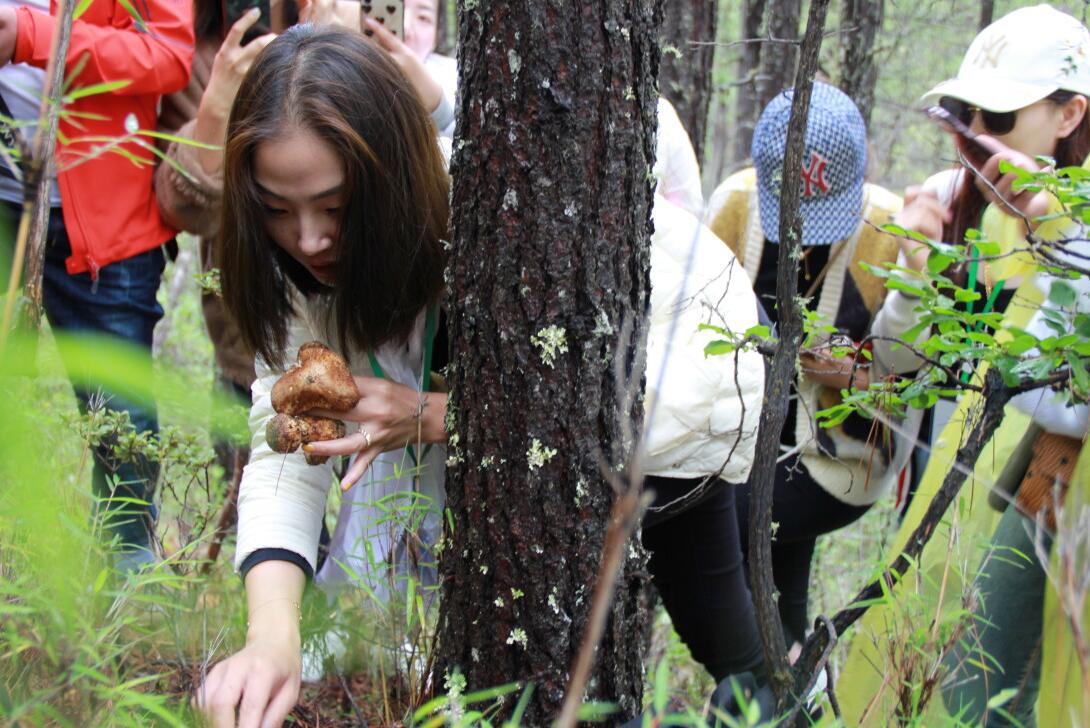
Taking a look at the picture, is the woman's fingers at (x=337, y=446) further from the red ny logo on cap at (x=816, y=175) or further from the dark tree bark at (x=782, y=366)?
the red ny logo on cap at (x=816, y=175)

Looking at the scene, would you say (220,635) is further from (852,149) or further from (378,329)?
(852,149)

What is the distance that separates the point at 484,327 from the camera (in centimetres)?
155

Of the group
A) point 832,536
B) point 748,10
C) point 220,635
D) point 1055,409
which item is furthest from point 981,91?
point 832,536

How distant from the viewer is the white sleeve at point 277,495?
1.79m

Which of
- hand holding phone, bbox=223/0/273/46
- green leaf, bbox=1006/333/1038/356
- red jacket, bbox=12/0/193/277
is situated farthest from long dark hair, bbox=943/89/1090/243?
red jacket, bbox=12/0/193/277

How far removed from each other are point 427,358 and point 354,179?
0.44 m

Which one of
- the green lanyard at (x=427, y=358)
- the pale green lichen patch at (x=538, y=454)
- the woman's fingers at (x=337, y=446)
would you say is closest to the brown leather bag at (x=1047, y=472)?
the pale green lichen patch at (x=538, y=454)

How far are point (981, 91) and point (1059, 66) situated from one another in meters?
0.20

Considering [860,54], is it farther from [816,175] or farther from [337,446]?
[337,446]

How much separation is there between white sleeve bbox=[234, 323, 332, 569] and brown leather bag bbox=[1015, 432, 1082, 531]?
1530 millimetres

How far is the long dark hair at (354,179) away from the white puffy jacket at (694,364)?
45 cm

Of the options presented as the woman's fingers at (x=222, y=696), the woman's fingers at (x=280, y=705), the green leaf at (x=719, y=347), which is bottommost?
the woman's fingers at (x=280, y=705)

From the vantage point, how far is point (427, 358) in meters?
2.03

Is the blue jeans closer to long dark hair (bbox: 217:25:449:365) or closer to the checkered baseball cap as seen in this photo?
long dark hair (bbox: 217:25:449:365)
